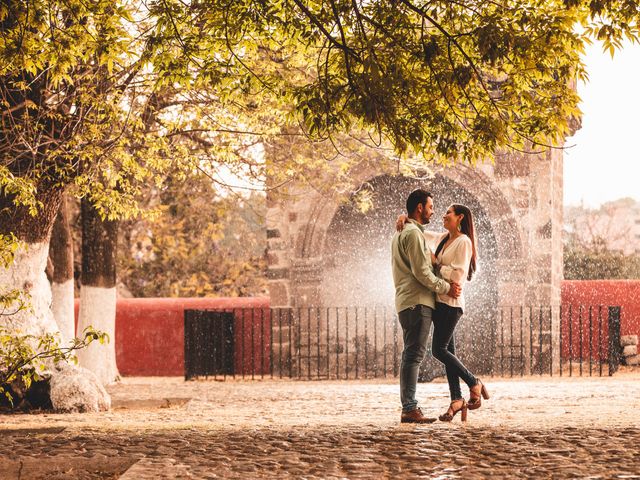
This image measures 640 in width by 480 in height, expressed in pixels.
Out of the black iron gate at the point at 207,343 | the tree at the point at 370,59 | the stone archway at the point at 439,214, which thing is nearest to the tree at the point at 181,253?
the stone archway at the point at 439,214

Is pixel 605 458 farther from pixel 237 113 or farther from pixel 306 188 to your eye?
pixel 306 188

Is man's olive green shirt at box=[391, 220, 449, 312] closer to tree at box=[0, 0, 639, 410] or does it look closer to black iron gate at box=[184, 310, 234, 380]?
tree at box=[0, 0, 639, 410]

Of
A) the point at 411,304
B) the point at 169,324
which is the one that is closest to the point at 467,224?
the point at 411,304

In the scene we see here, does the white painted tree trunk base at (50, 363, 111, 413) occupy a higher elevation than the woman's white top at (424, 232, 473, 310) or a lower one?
lower

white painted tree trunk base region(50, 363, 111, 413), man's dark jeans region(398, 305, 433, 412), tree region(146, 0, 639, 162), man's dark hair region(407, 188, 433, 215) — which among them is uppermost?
tree region(146, 0, 639, 162)

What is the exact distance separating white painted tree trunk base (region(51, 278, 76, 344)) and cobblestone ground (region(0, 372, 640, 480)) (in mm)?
3774

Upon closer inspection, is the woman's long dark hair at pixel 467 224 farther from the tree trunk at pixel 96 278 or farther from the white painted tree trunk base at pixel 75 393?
the tree trunk at pixel 96 278

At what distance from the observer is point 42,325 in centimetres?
978

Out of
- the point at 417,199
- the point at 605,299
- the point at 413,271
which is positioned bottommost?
the point at 605,299

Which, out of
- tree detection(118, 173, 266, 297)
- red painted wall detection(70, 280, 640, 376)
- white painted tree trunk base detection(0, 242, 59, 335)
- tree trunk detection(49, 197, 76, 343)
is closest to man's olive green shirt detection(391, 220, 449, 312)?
white painted tree trunk base detection(0, 242, 59, 335)

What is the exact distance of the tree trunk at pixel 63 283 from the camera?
1280 centimetres

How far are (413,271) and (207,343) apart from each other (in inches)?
363

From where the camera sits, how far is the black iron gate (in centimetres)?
1485

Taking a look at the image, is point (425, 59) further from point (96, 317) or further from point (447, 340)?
point (96, 317)
